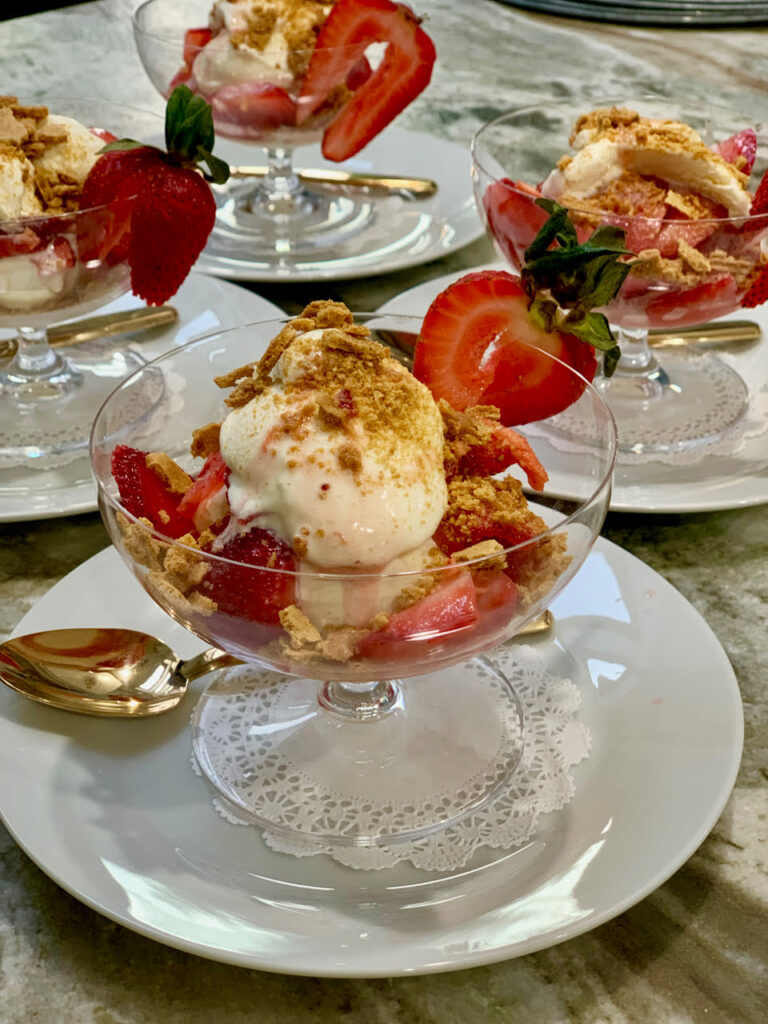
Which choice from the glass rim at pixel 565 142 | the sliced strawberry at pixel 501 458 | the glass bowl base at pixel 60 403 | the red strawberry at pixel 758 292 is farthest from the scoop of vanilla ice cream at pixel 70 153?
the red strawberry at pixel 758 292

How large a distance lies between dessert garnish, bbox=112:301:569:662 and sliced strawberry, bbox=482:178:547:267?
1.66 feet

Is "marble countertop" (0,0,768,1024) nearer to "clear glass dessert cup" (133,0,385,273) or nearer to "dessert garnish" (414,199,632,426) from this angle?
"dessert garnish" (414,199,632,426)

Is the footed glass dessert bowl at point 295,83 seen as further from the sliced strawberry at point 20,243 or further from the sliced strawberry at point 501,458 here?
the sliced strawberry at point 501,458

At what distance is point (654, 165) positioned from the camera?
1.45m

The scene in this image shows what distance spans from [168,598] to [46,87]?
177 centimetres

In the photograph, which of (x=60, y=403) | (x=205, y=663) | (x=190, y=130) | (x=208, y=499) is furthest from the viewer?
(x=60, y=403)

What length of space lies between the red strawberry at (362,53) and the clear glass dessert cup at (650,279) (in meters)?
0.23

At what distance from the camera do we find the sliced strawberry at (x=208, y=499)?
957 mm

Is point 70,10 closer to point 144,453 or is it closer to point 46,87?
point 46,87

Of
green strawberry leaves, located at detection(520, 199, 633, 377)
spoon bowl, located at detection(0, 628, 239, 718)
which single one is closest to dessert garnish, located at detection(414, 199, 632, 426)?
green strawberry leaves, located at detection(520, 199, 633, 377)

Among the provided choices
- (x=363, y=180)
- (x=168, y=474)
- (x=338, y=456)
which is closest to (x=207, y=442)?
(x=168, y=474)

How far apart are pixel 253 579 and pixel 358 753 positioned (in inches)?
10.3

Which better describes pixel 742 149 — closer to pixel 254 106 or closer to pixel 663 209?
pixel 663 209

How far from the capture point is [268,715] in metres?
1.06
